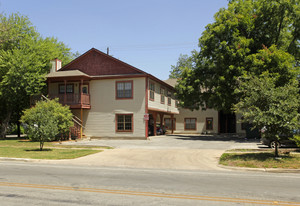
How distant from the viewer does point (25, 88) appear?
28.8 metres

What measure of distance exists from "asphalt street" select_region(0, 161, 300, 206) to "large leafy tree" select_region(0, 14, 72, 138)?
762 inches

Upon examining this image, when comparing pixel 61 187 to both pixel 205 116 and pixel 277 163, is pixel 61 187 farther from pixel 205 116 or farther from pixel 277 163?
pixel 205 116

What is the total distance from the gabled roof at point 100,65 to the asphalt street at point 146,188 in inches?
748

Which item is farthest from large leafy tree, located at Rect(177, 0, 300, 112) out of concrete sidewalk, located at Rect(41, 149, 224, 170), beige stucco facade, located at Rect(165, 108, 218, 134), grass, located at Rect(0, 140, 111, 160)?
grass, located at Rect(0, 140, 111, 160)

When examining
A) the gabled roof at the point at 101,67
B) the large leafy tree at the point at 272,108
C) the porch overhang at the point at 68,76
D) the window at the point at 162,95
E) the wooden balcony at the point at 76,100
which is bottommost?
the large leafy tree at the point at 272,108

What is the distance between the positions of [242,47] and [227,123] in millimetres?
16295

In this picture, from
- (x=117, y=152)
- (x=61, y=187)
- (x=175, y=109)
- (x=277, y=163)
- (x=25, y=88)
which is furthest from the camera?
(x=175, y=109)

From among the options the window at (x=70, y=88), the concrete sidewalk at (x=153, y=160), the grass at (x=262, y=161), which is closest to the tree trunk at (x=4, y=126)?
the window at (x=70, y=88)

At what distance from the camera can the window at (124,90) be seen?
29.2 meters

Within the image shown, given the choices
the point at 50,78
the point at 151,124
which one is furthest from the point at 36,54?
the point at 151,124

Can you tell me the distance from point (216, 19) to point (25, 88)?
20.9m

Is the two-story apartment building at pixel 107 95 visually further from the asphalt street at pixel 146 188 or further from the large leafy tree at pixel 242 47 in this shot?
the asphalt street at pixel 146 188

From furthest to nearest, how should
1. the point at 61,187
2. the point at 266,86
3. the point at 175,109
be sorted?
1. the point at 175,109
2. the point at 266,86
3. the point at 61,187

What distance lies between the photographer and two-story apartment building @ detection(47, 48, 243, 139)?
2880 cm
